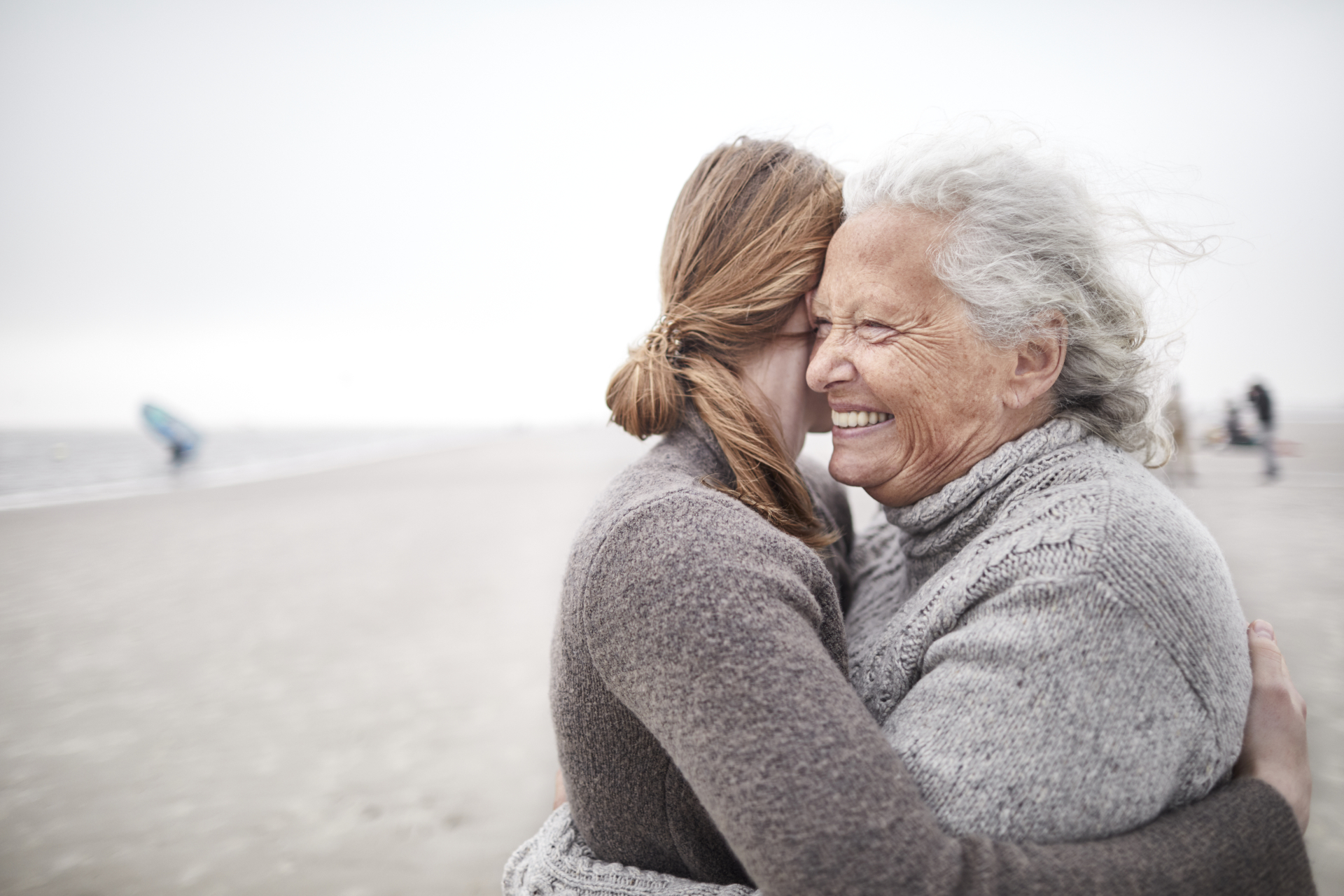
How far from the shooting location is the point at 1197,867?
3.80 ft

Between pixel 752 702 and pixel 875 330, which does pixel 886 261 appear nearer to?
pixel 875 330

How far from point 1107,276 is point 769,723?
137 cm

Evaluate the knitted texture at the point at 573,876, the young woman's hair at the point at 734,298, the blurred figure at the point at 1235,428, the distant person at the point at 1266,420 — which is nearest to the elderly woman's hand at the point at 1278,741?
the young woman's hair at the point at 734,298

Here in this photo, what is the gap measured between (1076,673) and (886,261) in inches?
39.0

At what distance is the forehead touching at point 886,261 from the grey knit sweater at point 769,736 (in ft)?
1.67

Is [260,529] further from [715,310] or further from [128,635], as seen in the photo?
[715,310]

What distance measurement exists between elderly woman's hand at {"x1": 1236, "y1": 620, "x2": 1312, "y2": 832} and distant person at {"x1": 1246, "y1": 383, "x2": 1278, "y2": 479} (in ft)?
49.1

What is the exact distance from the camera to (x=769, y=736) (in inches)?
42.5

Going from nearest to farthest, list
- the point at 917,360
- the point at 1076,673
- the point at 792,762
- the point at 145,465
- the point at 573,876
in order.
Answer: the point at 792,762 < the point at 1076,673 < the point at 573,876 < the point at 917,360 < the point at 145,465

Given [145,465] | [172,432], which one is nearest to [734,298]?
[172,432]

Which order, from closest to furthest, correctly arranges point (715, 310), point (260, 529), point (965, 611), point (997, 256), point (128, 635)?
point (965, 611) → point (997, 256) → point (715, 310) → point (128, 635) → point (260, 529)

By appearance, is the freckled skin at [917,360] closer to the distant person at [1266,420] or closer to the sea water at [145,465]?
the distant person at [1266,420]

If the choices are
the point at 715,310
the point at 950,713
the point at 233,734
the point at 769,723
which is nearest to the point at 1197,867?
the point at 950,713

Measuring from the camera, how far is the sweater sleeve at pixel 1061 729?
1153mm
